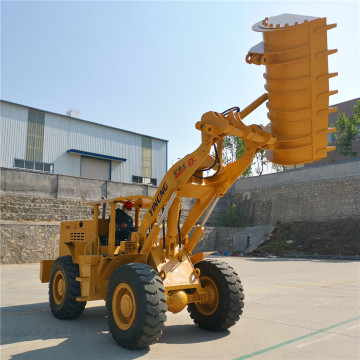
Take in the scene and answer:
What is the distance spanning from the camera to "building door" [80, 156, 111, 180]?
1321 inches

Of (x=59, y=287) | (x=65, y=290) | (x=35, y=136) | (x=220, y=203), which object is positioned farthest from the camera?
(x=220, y=203)

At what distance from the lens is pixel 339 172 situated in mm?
29422

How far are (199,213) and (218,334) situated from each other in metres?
1.96

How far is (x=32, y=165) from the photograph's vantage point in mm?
30297

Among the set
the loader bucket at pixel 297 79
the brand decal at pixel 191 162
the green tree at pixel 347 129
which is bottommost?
the brand decal at pixel 191 162

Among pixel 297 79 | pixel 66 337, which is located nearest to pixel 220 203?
pixel 66 337

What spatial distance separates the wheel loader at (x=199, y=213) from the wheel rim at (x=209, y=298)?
0.7 inches

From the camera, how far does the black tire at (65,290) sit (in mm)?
6805

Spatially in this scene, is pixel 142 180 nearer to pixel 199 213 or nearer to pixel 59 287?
pixel 59 287

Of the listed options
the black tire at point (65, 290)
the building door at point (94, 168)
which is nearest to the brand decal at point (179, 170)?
the black tire at point (65, 290)

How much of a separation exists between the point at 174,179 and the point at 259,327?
2.93m

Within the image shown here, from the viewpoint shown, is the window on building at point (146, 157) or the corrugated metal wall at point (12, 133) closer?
the corrugated metal wall at point (12, 133)

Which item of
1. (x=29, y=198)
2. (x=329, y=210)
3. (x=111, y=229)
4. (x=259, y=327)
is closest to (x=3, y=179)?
(x=29, y=198)

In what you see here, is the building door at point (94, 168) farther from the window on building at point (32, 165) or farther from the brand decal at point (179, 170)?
the brand decal at point (179, 170)
